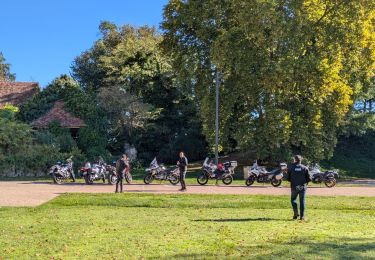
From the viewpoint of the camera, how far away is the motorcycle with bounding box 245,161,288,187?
27.1 metres

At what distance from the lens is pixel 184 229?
11.9m

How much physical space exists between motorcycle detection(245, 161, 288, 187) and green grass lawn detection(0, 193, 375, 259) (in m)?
7.74

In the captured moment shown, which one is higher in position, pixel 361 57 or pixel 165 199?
pixel 361 57

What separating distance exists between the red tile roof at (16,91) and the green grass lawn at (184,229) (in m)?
32.1

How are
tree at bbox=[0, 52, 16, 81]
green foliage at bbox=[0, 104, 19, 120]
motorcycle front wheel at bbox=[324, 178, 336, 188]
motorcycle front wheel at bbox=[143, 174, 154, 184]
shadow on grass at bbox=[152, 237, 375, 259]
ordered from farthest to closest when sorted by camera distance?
tree at bbox=[0, 52, 16, 81] < green foliage at bbox=[0, 104, 19, 120] < motorcycle front wheel at bbox=[324, 178, 336, 188] < motorcycle front wheel at bbox=[143, 174, 154, 184] < shadow on grass at bbox=[152, 237, 375, 259]

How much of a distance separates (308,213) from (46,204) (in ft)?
29.7

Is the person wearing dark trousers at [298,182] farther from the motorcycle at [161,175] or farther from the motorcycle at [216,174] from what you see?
the motorcycle at [161,175]

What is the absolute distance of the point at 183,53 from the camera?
3647cm

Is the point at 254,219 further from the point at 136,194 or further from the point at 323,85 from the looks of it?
the point at 323,85

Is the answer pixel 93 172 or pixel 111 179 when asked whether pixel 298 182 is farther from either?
pixel 93 172

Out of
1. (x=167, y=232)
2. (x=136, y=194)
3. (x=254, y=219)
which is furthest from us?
(x=136, y=194)

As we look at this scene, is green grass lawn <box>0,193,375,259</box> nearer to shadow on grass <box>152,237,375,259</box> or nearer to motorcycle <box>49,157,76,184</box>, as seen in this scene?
shadow on grass <box>152,237,375,259</box>

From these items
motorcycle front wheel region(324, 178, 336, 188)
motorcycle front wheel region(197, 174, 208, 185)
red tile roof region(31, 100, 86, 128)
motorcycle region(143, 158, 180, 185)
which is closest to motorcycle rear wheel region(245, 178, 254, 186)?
motorcycle front wheel region(197, 174, 208, 185)

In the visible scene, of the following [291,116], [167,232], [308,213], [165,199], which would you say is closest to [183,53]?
[291,116]
